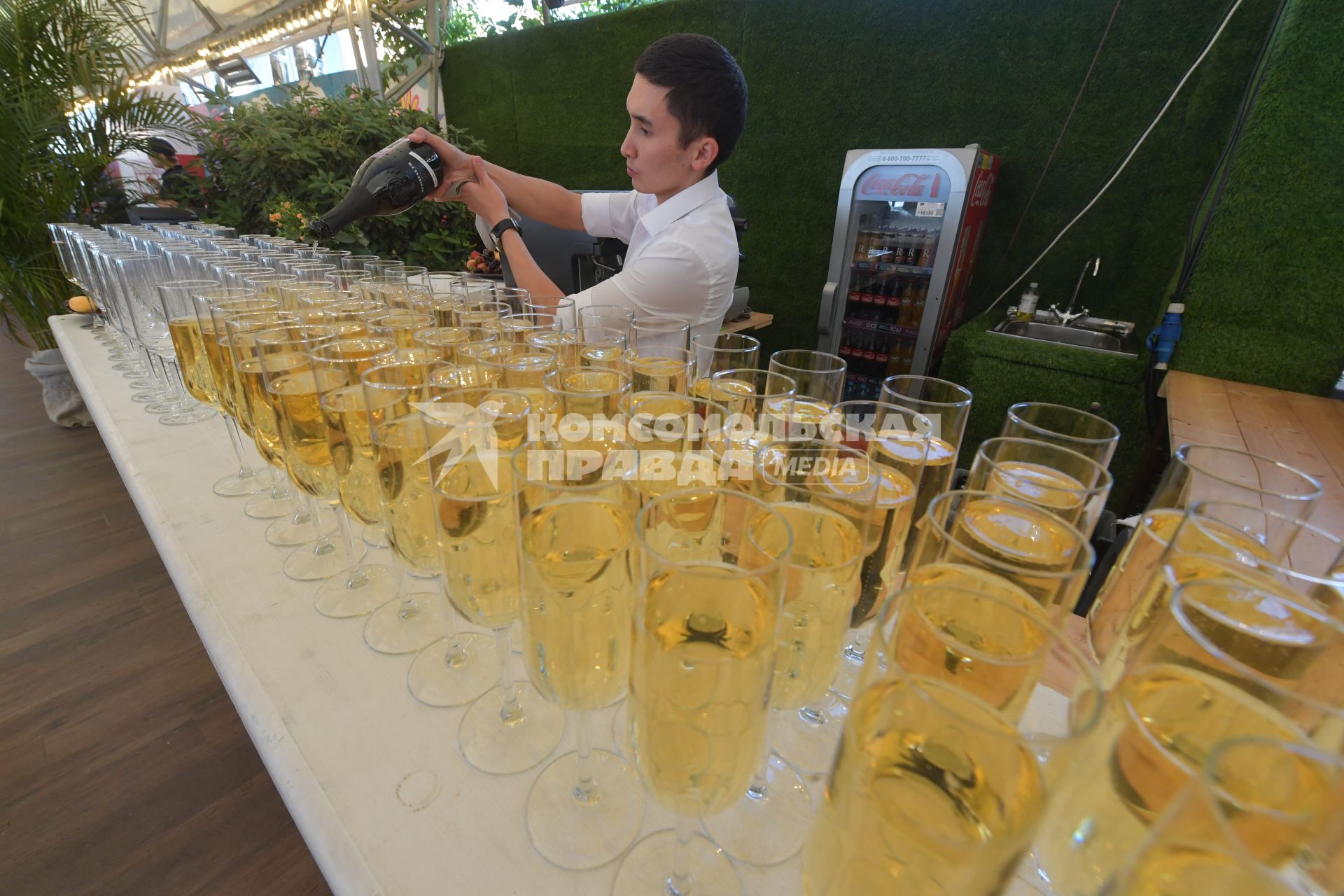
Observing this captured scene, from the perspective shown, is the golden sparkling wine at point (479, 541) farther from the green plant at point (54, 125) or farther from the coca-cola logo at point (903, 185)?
the green plant at point (54, 125)

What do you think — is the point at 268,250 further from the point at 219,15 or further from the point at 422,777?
the point at 219,15

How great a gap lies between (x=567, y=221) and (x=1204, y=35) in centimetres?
274

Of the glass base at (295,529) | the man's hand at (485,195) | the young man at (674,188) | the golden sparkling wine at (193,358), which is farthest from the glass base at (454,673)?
the man's hand at (485,195)

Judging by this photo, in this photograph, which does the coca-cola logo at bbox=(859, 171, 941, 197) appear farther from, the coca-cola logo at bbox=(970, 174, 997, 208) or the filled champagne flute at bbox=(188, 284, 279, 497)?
the filled champagne flute at bbox=(188, 284, 279, 497)

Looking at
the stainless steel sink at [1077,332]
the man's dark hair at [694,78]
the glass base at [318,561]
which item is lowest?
the glass base at [318,561]

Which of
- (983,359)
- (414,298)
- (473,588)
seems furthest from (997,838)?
(983,359)

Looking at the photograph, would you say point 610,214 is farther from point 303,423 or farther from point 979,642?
point 979,642

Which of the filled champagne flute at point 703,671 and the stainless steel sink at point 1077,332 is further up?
the filled champagne flute at point 703,671

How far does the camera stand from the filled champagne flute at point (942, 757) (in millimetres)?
264

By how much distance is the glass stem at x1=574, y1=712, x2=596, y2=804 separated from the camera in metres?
0.49

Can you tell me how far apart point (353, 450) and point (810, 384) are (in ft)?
1.97

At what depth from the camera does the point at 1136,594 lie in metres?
0.47

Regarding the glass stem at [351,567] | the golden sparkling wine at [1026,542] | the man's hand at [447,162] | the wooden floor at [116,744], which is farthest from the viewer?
the man's hand at [447,162]

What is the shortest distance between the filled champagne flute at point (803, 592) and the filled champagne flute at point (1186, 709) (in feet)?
0.55
